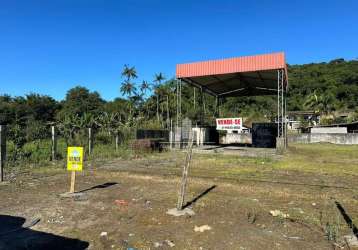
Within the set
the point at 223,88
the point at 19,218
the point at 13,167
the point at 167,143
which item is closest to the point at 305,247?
the point at 19,218

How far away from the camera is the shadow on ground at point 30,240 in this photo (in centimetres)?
429

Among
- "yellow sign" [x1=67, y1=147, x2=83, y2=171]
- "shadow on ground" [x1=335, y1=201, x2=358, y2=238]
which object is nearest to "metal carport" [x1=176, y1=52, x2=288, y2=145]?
"shadow on ground" [x1=335, y1=201, x2=358, y2=238]

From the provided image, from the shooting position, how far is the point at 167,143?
21.2m

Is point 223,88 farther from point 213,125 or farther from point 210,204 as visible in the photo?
point 210,204

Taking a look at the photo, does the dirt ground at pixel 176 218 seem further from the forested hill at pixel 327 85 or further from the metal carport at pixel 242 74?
the forested hill at pixel 327 85

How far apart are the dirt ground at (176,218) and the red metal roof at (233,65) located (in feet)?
30.7

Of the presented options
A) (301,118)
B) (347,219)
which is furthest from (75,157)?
(301,118)

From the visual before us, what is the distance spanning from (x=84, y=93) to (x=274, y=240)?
83.2 meters

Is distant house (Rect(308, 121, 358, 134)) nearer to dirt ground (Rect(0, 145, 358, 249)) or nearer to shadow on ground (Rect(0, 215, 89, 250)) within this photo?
dirt ground (Rect(0, 145, 358, 249))

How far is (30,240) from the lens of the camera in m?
4.54

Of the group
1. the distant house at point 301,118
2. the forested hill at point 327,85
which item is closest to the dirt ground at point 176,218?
the distant house at point 301,118

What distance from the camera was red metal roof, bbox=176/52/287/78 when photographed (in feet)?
58.5

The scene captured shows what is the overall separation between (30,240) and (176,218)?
2.26m

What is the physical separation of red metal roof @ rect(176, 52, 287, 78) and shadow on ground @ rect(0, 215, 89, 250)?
15.6 metres
